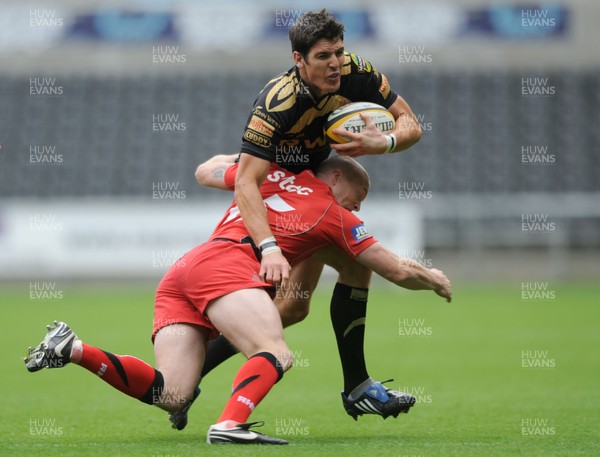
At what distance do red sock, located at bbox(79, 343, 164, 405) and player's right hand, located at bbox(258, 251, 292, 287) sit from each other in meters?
0.76

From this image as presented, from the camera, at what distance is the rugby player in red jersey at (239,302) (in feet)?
15.9

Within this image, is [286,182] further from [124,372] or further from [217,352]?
[124,372]

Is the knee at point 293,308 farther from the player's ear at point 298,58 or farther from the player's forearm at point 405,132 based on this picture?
the player's ear at point 298,58

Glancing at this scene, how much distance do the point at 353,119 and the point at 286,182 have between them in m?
0.53

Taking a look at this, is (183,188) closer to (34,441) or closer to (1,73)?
(1,73)

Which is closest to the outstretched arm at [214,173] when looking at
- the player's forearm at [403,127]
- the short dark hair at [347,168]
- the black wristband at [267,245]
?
the short dark hair at [347,168]

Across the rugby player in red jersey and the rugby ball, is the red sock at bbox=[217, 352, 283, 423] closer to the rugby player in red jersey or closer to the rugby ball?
the rugby player in red jersey

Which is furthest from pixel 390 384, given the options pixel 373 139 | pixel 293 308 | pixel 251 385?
pixel 251 385

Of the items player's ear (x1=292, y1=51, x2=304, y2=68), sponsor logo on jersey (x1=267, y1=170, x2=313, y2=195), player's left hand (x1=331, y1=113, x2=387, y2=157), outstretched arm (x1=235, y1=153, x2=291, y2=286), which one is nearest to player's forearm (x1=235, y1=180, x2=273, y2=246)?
outstretched arm (x1=235, y1=153, x2=291, y2=286)

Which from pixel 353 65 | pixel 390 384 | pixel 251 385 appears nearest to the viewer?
pixel 251 385

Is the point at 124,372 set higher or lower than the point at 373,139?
lower

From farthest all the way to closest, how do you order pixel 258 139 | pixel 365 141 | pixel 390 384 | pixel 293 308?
1. pixel 390 384
2. pixel 293 308
3. pixel 365 141
4. pixel 258 139

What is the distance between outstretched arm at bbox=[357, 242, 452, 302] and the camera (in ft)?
17.8

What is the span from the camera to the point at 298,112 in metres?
5.40
